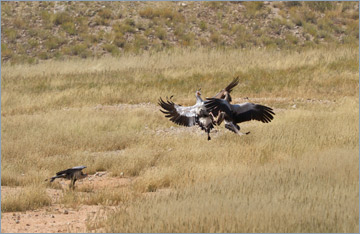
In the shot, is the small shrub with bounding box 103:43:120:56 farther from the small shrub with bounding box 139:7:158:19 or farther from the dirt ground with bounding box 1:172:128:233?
the dirt ground with bounding box 1:172:128:233

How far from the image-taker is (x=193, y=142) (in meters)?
13.3

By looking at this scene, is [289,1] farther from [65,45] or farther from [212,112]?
[212,112]

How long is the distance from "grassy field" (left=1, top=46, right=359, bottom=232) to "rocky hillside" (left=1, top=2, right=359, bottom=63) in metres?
6.44

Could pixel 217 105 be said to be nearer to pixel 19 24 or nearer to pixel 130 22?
pixel 130 22

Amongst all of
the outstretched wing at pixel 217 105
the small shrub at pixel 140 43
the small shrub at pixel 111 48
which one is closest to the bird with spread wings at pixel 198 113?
the outstretched wing at pixel 217 105

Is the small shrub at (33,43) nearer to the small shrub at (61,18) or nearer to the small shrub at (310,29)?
the small shrub at (61,18)

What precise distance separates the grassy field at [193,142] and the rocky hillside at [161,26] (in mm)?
6437

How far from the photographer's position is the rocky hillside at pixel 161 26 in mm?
33625

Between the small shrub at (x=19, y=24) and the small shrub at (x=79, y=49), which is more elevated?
the small shrub at (x=19, y=24)

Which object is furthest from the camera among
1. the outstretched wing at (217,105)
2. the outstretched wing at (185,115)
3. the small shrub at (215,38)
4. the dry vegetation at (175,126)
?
the small shrub at (215,38)

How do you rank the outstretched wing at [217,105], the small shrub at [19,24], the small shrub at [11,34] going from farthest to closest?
the small shrub at [19,24] < the small shrub at [11,34] < the outstretched wing at [217,105]

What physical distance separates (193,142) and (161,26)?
76.2 ft

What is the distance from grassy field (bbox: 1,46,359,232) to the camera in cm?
782

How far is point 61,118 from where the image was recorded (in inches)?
651
